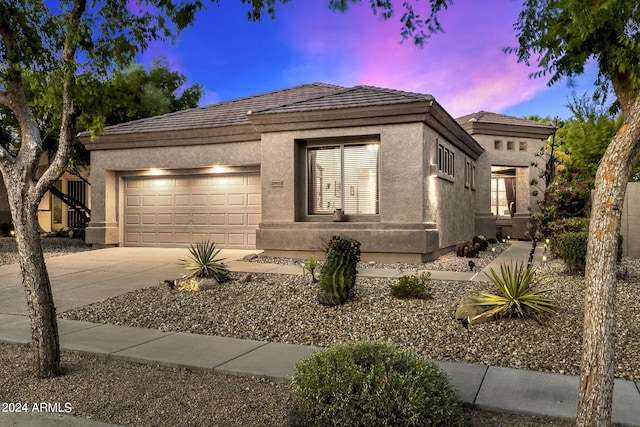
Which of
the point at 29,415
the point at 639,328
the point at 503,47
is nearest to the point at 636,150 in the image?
the point at 503,47

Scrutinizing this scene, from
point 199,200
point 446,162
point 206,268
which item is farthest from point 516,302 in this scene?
point 199,200

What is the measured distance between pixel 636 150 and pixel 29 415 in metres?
4.74

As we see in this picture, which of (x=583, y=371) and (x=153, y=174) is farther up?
(x=153, y=174)

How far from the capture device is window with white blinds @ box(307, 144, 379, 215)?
1280 cm

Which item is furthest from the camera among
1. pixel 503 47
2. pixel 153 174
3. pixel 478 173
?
pixel 478 173

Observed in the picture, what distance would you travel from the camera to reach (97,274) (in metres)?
11.1

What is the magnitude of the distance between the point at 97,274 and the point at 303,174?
563cm

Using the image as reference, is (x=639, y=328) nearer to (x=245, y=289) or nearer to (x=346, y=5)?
(x=346, y=5)

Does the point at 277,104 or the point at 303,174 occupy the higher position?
the point at 277,104

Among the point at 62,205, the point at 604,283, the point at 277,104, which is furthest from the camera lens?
the point at 62,205

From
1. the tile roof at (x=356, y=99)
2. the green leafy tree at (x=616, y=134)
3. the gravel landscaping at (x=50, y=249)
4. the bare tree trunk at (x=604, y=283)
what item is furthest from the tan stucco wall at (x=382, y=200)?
the bare tree trunk at (x=604, y=283)

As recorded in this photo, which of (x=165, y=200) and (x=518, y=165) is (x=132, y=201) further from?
(x=518, y=165)

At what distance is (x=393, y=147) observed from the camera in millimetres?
12203

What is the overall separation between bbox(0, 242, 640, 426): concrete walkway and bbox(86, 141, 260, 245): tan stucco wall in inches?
223
